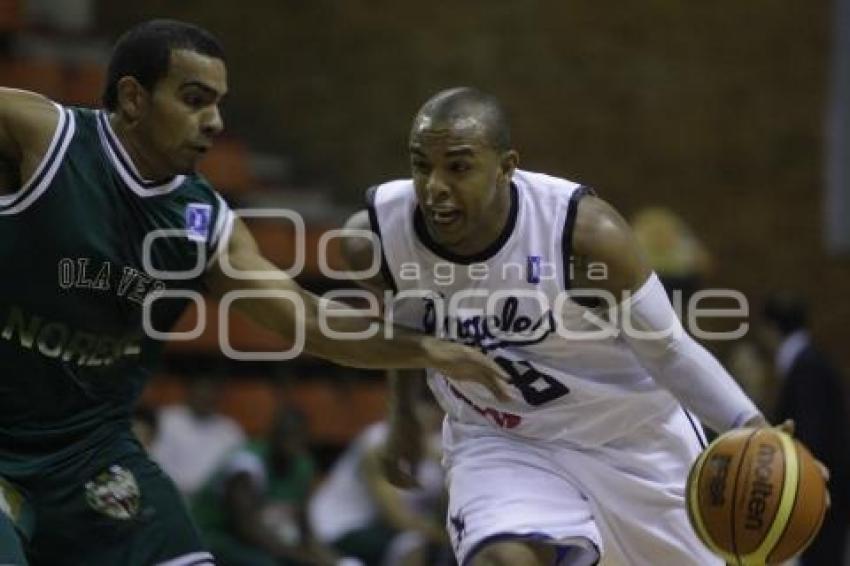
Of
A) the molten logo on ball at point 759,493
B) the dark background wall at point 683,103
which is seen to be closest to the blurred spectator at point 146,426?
the molten logo on ball at point 759,493

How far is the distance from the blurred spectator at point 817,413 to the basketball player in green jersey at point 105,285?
17.2ft

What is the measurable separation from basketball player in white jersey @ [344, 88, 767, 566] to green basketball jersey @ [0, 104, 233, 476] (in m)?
0.68

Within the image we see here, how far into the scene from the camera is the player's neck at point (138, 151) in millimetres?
A: 5309

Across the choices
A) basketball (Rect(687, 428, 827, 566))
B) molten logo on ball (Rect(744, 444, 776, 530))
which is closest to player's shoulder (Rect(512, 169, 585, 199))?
basketball (Rect(687, 428, 827, 566))

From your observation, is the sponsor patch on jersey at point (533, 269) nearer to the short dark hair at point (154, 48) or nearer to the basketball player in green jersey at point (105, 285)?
the basketball player in green jersey at point (105, 285)

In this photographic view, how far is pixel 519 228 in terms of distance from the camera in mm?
5621

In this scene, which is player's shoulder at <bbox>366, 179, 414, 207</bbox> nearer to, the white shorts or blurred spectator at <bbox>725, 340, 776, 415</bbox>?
the white shorts

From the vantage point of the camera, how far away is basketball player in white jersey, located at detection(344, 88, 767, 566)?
5449 mm

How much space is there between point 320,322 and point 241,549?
3842 millimetres

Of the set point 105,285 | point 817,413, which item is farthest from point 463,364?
point 817,413

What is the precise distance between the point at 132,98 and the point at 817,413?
5.99 meters

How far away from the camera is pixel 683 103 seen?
14.3 metres

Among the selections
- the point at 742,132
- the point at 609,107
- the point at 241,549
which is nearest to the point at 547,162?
the point at 609,107

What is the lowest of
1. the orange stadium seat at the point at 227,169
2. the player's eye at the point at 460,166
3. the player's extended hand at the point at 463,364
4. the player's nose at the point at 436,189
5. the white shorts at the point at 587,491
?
the orange stadium seat at the point at 227,169
